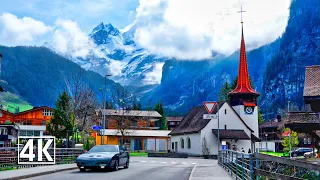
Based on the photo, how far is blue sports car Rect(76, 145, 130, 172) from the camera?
2247 cm

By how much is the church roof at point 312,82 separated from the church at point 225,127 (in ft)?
134

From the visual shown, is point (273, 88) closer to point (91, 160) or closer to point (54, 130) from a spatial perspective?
point (54, 130)

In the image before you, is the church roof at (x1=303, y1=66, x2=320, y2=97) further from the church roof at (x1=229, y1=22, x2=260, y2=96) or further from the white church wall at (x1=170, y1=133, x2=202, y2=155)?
the church roof at (x1=229, y1=22, x2=260, y2=96)

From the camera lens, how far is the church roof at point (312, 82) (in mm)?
19000

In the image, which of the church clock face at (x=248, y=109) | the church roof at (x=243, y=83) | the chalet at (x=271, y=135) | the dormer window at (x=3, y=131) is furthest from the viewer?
the chalet at (x=271, y=135)

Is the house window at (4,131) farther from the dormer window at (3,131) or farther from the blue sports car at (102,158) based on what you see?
the blue sports car at (102,158)

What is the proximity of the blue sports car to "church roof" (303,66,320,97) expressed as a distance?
1019 cm

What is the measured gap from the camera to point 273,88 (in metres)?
188

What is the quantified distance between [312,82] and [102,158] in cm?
1080

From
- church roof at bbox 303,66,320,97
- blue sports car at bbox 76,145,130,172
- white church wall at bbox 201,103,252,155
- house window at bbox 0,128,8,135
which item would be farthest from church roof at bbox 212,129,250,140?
church roof at bbox 303,66,320,97

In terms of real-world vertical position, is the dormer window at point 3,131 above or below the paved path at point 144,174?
above

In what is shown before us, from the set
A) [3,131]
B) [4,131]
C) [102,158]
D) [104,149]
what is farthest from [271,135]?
[102,158]

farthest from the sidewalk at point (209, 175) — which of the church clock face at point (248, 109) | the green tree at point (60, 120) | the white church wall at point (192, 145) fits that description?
the church clock face at point (248, 109)

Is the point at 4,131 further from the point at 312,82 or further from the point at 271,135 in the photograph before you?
the point at 271,135
